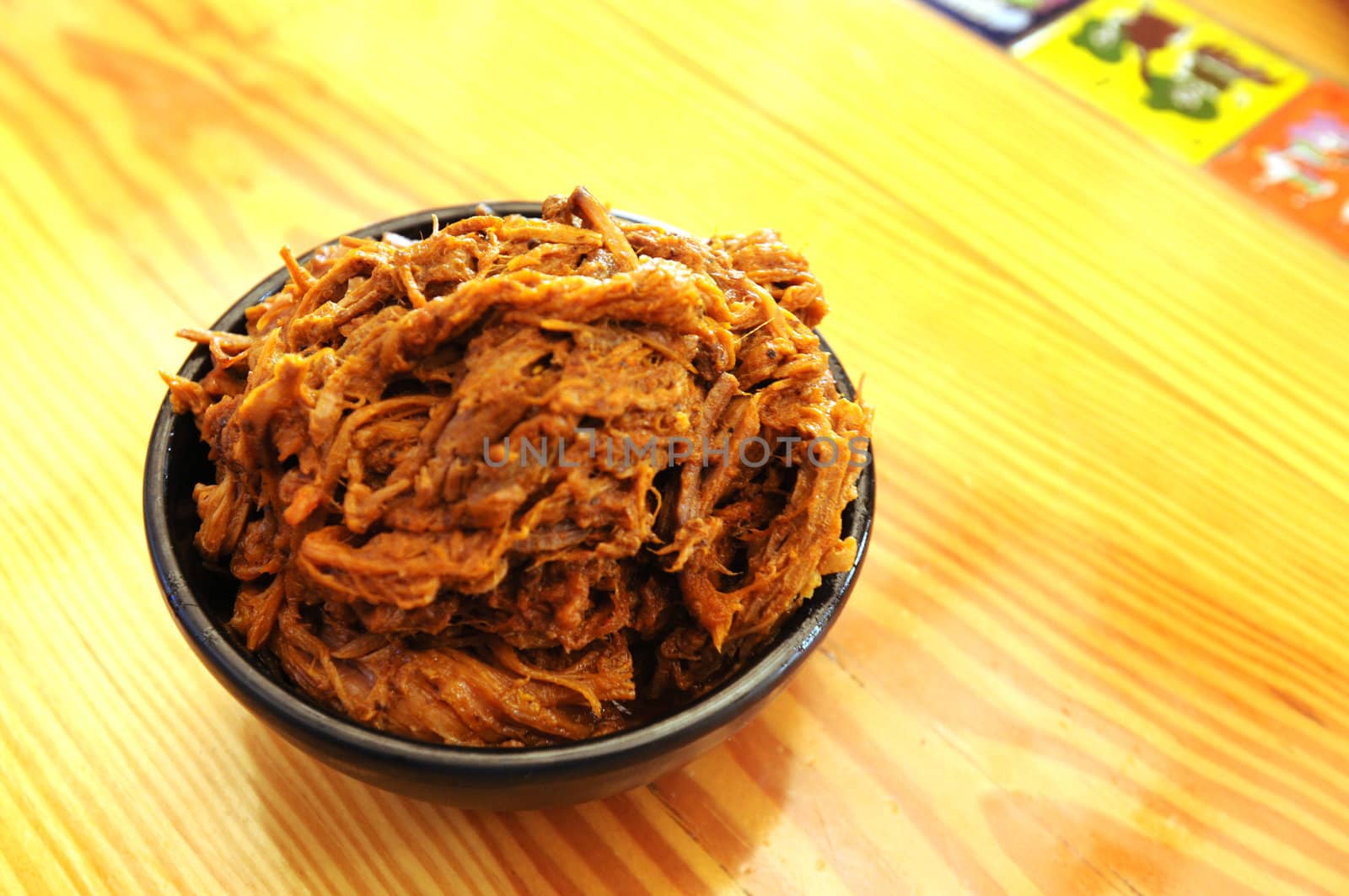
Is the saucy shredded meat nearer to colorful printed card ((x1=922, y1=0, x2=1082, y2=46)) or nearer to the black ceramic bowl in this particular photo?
the black ceramic bowl

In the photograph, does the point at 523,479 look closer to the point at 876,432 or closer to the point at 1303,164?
the point at 876,432

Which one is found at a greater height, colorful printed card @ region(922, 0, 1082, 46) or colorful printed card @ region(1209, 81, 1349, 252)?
colorful printed card @ region(922, 0, 1082, 46)

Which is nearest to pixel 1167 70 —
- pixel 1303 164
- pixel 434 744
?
pixel 1303 164

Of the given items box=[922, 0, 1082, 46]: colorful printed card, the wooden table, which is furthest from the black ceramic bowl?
box=[922, 0, 1082, 46]: colorful printed card

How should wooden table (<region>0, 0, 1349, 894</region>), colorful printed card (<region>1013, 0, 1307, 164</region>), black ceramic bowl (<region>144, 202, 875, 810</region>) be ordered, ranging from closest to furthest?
1. black ceramic bowl (<region>144, 202, 875, 810</region>)
2. wooden table (<region>0, 0, 1349, 894</region>)
3. colorful printed card (<region>1013, 0, 1307, 164</region>)

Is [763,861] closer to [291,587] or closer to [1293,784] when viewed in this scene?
[291,587]

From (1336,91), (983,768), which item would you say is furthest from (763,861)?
(1336,91)

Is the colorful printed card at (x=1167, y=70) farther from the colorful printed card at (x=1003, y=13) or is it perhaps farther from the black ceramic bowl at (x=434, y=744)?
the black ceramic bowl at (x=434, y=744)
